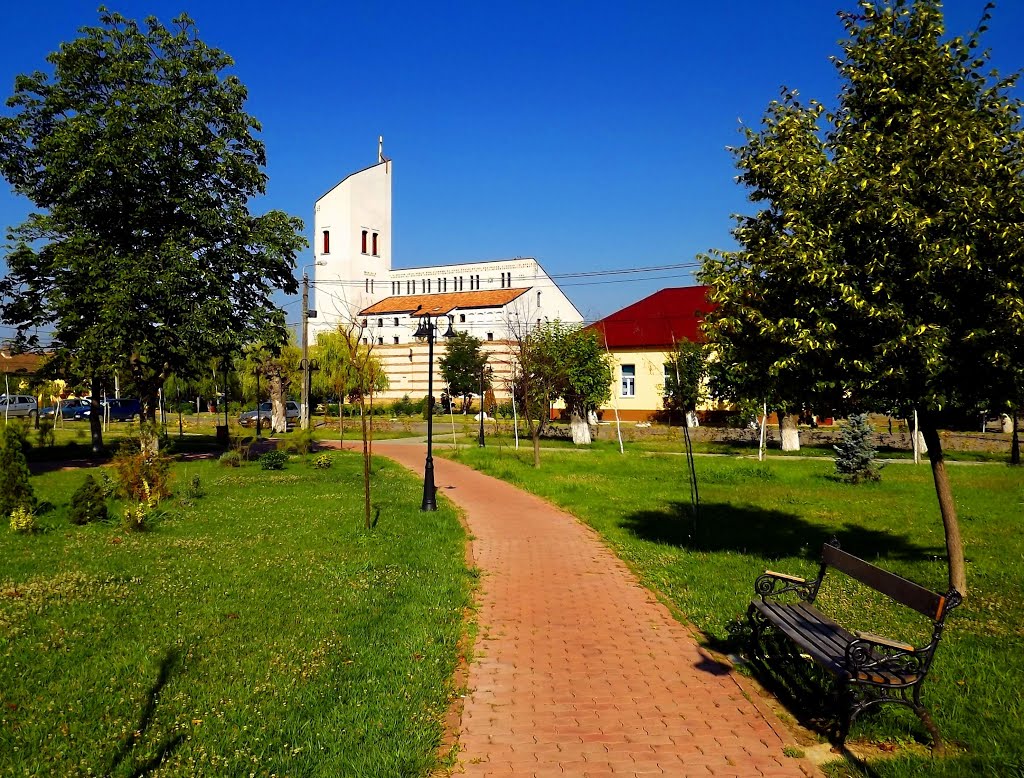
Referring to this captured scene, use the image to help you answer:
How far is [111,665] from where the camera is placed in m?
5.96

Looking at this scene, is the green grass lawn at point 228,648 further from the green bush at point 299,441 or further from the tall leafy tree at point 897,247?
the green bush at point 299,441

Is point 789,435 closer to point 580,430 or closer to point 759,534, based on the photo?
point 580,430

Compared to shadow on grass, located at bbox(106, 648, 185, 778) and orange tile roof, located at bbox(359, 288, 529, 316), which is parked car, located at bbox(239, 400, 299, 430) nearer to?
orange tile roof, located at bbox(359, 288, 529, 316)

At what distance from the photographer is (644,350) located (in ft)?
138

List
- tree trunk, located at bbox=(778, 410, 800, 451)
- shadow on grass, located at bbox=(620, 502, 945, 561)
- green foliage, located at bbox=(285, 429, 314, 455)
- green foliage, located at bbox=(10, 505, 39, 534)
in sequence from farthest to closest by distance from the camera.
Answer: tree trunk, located at bbox=(778, 410, 800, 451) → green foliage, located at bbox=(285, 429, 314, 455) → green foliage, located at bbox=(10, 505, 39, 534) → shadow on grass, located at bbox=(620, 502, 945, 561)

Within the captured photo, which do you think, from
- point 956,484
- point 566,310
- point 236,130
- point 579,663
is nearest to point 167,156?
point 236,130

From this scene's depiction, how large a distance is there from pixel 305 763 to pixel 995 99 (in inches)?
353

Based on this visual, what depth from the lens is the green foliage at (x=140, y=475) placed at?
1414cm

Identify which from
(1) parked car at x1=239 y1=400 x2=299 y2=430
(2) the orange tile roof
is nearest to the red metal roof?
(2) the orange tile roof

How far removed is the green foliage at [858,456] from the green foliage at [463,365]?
1365 inches

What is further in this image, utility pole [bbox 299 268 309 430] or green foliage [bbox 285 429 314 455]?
utility pole [bbox 299 268 309 430]

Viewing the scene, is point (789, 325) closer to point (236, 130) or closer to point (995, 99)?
point (995, 99)

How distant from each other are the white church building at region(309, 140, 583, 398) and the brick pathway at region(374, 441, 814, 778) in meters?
52.4

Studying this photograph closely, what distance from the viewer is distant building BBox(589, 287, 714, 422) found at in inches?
1644
